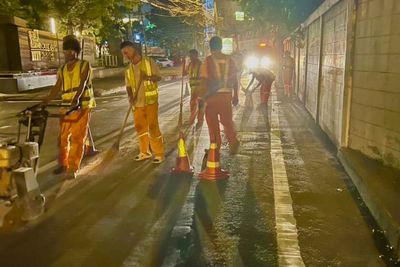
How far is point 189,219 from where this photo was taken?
15.3ft

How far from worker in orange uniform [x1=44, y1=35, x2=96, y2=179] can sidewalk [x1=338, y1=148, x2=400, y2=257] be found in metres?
3.76

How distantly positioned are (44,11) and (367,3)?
786 inches

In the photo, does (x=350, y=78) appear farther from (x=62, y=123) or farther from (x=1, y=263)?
(x=1, y=263)

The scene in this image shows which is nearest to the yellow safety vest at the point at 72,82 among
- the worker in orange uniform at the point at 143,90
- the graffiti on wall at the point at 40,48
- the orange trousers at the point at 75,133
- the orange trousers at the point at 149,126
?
the orange trousers at the point at 75,133

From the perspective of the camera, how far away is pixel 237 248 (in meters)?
3.95

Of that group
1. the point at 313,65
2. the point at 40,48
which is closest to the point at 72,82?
the point at 313,65

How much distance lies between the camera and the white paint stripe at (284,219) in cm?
378

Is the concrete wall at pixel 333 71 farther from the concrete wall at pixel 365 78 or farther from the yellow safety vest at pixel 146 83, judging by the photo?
the yellow safety vest at pixel 146 83

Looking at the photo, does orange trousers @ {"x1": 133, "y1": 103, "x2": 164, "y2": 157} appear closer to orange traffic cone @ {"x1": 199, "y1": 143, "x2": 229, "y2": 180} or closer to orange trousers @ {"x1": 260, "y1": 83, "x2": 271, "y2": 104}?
orange traffic cone @ {"x1": 199, "y1": 143, "x2": 229, "y2": 180}

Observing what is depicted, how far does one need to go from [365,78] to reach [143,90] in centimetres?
327

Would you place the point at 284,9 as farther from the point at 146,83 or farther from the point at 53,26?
the point at 53,26

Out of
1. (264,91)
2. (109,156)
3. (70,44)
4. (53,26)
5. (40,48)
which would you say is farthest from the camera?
(53,26)

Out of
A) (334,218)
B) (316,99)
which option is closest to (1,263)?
(334,218)

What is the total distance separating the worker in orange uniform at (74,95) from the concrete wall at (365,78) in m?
3.93
